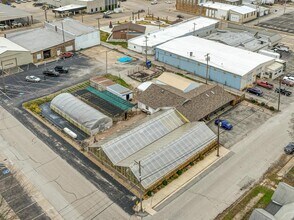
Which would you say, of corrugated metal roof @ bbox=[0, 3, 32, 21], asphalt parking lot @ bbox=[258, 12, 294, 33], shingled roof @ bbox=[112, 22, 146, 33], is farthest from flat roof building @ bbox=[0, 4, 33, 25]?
asphalt parking lot @ bbox=[258, 12, 294, 33]

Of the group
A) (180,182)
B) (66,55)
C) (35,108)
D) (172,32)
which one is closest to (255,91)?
(180,182)

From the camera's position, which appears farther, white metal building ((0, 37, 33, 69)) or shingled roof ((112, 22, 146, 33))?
shingled roof ((112, 22, 146, 33))

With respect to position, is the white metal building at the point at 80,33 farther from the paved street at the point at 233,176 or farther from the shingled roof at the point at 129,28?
the paved street at the point at 233,176

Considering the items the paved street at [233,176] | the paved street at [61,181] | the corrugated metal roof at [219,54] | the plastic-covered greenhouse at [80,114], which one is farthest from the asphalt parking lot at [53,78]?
the paved street at [233,176]

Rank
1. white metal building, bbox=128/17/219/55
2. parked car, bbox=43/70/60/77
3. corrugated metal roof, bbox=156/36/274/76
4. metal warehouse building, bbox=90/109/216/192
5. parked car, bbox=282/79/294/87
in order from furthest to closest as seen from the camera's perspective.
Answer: white metal building, bbox=128/17/219/55, parked car, bbox=43/70/60/77, parked car, bbox=282/79/294/87, corrugated metal roof, bbox=156/36/274/76, metal warehouse building, bbox=90/109/216/192

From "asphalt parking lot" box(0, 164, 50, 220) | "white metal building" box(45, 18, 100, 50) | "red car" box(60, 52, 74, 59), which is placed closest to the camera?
"asphalt parking lot" box(0, 164, 50, 220)

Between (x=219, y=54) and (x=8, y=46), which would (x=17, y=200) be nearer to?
(x=8, y=46)

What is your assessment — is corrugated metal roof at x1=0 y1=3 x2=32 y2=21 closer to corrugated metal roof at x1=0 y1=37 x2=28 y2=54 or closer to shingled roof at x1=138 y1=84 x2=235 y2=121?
corrugated metal roof at x1=0 y1=37 x2=28 y2=54
